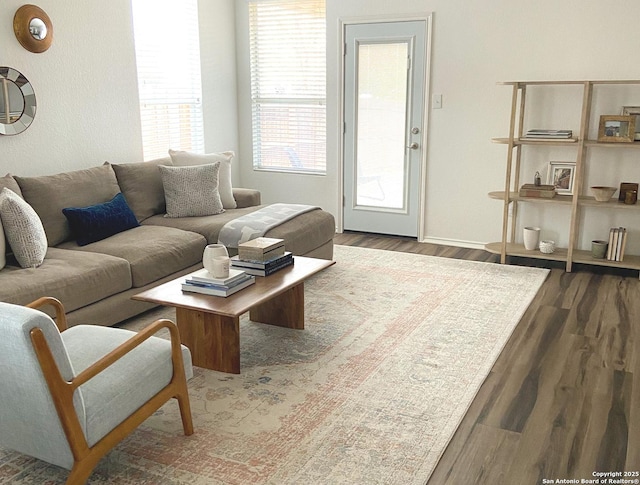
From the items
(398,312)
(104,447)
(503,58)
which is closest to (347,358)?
(398,312)

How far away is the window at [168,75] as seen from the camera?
17.5ft

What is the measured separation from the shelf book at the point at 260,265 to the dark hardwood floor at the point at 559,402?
1.27 meters

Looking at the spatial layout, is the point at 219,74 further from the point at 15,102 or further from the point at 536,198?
the point at 536,198

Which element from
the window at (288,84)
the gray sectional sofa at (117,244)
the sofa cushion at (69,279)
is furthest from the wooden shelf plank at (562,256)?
the sofa cushion at (69,279)

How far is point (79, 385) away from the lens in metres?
2.00

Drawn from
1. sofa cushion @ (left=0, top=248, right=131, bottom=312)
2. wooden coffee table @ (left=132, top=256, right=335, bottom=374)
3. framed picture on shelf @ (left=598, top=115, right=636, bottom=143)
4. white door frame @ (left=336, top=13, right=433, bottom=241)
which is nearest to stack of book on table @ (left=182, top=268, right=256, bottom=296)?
wooden coffee table @ (left=132, top=256, right=335, bottom=374)

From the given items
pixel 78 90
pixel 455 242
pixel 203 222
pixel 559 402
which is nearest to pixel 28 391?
pixel 559 402

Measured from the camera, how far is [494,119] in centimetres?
527

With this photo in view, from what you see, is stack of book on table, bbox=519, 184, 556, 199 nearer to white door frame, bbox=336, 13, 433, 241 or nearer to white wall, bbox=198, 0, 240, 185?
white door frame, bbox=336, 13, 433, 241

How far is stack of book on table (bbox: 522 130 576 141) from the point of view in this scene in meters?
4.73

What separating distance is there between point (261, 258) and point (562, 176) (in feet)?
9.33

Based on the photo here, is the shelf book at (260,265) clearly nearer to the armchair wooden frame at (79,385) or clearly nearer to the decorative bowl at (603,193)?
the armchair wooden frame at (79,385)

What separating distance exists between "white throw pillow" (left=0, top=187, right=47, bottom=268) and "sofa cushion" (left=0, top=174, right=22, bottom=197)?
294 millimetres

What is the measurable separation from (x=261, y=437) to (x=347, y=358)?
863 millimetres
